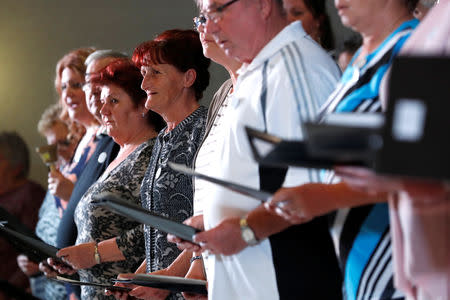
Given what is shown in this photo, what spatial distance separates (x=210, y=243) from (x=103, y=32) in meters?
3.27

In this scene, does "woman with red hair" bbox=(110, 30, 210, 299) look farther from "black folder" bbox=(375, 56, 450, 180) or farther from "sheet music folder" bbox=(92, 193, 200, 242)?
"black folder" bbox=(375, 56, 450, 180)

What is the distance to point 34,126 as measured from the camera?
16.4 ft

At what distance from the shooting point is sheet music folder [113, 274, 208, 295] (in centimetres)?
153

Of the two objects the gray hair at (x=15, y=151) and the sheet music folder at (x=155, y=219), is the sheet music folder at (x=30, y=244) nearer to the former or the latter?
the sheet music folder at (x=155, y=219)

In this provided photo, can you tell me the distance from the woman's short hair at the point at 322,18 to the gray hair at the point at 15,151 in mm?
2837

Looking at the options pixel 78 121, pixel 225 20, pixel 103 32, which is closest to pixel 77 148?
pixel 78 121

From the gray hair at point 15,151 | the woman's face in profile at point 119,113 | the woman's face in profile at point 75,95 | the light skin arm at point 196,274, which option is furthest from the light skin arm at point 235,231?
the gray hair at point 15,151

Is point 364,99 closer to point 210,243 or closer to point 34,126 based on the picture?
point 210,243

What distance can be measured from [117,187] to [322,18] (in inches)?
37.0

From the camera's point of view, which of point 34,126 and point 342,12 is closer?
point 342,12

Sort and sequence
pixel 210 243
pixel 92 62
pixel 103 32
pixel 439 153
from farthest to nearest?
pixel 103 32
pixel 92 62
pixel 210 243
pixel 439 153

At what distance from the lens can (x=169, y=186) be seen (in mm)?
1980

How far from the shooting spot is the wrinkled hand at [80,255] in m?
2.24

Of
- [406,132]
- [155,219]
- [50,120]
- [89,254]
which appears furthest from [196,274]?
[50,120]
